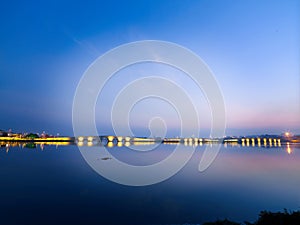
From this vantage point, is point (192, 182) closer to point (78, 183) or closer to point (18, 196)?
point (78, 183)

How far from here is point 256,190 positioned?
15.8 meters

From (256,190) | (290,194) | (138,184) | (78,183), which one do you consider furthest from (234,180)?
(78,183)

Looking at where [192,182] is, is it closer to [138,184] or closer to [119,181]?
[138,184]

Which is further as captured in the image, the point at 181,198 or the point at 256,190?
the point at 256,190

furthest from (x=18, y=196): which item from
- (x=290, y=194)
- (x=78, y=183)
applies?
(x=290, y=194)

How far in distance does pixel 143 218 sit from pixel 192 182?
9.60m

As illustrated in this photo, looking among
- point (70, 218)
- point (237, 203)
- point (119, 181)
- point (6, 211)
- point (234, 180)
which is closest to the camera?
point (70, 218)

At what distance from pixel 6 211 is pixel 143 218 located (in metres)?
6.46

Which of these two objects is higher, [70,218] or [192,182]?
[192,182]

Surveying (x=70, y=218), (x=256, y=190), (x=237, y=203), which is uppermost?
(x=256, y=190)

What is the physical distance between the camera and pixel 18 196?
12742 mm

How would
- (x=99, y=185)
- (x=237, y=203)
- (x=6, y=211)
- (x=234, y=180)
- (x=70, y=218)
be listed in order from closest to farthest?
(x=70, y=218), (x=6, y=211), (x=237, y=203), (x=99, y=185), (x=234, y=180)

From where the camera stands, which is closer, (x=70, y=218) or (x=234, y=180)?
(x=70, y=218)

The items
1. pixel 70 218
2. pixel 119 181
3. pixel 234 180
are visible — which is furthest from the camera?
pixel 234 180
